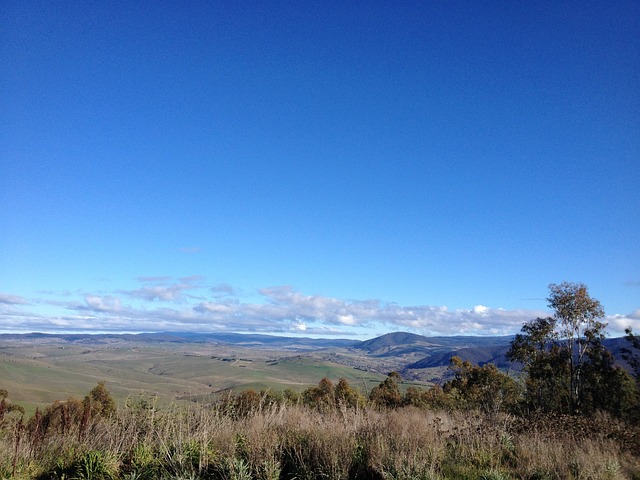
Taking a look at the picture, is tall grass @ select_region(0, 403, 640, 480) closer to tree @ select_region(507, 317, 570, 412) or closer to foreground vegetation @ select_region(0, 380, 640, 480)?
foreground vegetation @ select_region(0, 380, 640, 480)

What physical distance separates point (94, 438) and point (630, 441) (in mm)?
13267

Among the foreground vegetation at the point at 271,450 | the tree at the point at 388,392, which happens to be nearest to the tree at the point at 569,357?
the tree at the point at 388,392

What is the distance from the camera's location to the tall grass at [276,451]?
7.68 metres

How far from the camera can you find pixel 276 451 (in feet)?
27.9

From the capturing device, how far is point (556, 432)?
1148 cm

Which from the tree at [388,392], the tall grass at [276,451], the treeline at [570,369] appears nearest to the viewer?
the tall grass at [276,451]

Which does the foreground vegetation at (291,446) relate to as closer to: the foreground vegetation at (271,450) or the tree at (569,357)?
the foreground vegetation at (271,450)

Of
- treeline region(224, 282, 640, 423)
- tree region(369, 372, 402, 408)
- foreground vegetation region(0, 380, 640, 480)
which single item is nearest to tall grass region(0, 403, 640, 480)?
foreground vegetation region(0, 380, 640, 480)

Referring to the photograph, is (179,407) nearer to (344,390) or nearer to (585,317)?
(585,317)

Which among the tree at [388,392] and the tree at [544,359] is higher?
the tree at [544,359]

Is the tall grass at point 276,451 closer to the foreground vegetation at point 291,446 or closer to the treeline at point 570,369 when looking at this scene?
the foreground vegetation at point 291,446

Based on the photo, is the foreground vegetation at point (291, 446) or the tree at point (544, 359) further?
A: the tree at point (544, 359)

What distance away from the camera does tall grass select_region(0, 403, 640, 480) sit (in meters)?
7.68

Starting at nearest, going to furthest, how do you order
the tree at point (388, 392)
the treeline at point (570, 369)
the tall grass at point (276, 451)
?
the tall grass at point (276, 451) → the treeline at point (570, 369) → the tree at point (388, 392)
